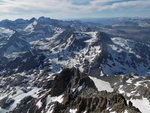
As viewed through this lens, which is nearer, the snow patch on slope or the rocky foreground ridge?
the rocky foreground ridge

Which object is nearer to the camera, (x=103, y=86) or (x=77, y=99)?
(x=77, y=99)

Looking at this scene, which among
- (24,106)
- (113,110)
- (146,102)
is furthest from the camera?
(24,106)

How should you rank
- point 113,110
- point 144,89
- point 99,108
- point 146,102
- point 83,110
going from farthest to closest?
point 144,89 → point 146,102 → point 83,110 → point 99,108 → point 113,110

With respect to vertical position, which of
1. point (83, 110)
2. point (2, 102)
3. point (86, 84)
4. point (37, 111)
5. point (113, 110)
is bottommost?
point (2, 102)

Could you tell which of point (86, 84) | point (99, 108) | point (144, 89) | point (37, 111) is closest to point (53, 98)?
point (37, 111)

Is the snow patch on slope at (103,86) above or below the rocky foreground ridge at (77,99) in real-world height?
below

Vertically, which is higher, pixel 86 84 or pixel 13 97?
pixel 86 84

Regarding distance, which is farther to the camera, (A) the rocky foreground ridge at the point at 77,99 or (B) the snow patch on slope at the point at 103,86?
(B) the snow patch on slope at the point at 103,86

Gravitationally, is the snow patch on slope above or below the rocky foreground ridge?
below

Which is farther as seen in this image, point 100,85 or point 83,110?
point 100,85

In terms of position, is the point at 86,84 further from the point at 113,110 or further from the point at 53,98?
the point at 113,110

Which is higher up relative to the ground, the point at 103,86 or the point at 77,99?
the point at 77,99
